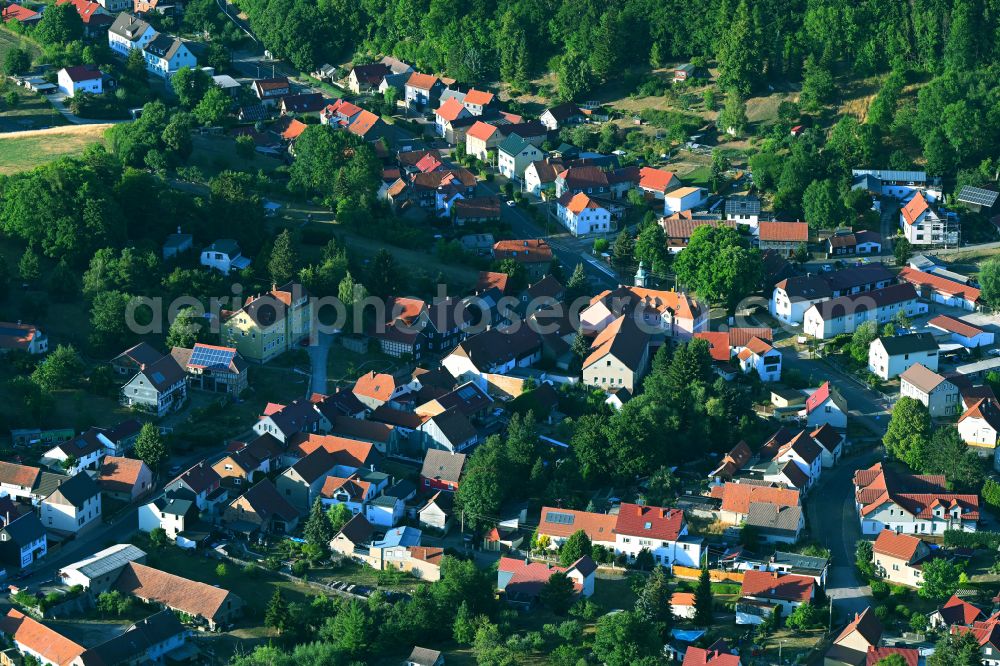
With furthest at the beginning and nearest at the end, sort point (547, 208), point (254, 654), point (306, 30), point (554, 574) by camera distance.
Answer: point (306, 30), point (547, 208), point (554, 574), point (254, 654)

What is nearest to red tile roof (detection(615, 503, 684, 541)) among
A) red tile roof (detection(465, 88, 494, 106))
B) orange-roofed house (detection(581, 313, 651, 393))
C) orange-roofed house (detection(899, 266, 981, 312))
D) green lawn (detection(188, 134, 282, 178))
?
orange-roofed house (detection(581, 313, 651, 393))

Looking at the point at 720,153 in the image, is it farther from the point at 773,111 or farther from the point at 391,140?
the point at 391,140

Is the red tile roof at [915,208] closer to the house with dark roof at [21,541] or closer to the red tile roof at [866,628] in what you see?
the red tile roof at [866,628]

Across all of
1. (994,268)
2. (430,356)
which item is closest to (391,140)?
(430,356)

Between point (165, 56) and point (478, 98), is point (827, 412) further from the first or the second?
point (165, 56)

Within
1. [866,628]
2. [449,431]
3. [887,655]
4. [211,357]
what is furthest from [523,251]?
[887,655]
